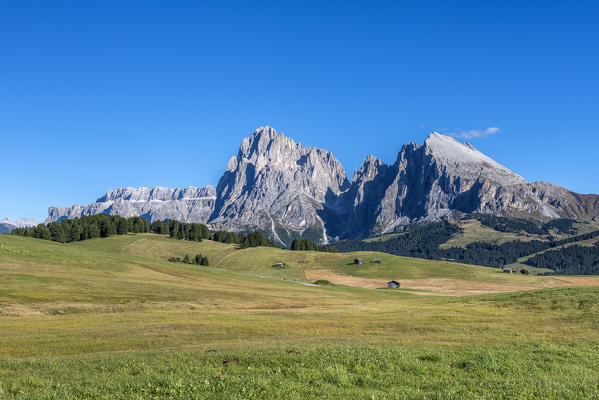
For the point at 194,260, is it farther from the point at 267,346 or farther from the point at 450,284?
the point at 267,346

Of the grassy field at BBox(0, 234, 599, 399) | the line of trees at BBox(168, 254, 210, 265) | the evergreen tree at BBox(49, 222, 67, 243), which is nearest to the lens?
the grassy field at BBox(0, 234, 599, 399)

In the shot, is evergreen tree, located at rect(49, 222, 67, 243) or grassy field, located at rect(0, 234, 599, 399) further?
evergreen tree, located at rect(49, 222, 67, 243)

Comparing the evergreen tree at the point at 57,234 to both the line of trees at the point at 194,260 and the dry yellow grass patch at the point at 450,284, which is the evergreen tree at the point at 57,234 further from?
the dry yellow grass patch at the point at 450,284

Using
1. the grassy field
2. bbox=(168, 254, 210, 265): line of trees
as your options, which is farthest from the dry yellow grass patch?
the grassy field

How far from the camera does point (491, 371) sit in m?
21.0

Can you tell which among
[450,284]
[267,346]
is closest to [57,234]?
[450,284]

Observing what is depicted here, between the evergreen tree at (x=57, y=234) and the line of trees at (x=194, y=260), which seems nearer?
the line of trees at (x=194, y=260)

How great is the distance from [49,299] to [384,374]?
60347 millimetres

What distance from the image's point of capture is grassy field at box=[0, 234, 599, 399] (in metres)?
17.4

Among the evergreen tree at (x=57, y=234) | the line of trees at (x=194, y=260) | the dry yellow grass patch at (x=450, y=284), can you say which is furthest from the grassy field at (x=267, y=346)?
the evergreen tree at (x=57, y=234)

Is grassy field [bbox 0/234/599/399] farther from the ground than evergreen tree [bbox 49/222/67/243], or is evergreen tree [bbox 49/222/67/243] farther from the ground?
evergreen tree [bbox 49/222/67/243]

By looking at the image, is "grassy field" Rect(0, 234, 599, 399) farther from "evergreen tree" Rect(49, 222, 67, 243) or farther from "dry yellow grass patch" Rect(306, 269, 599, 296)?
"evergreen tree" Rect(49, 222, 67, 243)

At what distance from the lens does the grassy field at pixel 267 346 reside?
17406 millimetres

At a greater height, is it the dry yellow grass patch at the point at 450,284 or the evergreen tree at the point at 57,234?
the evergreen tree at the point at 57,234
